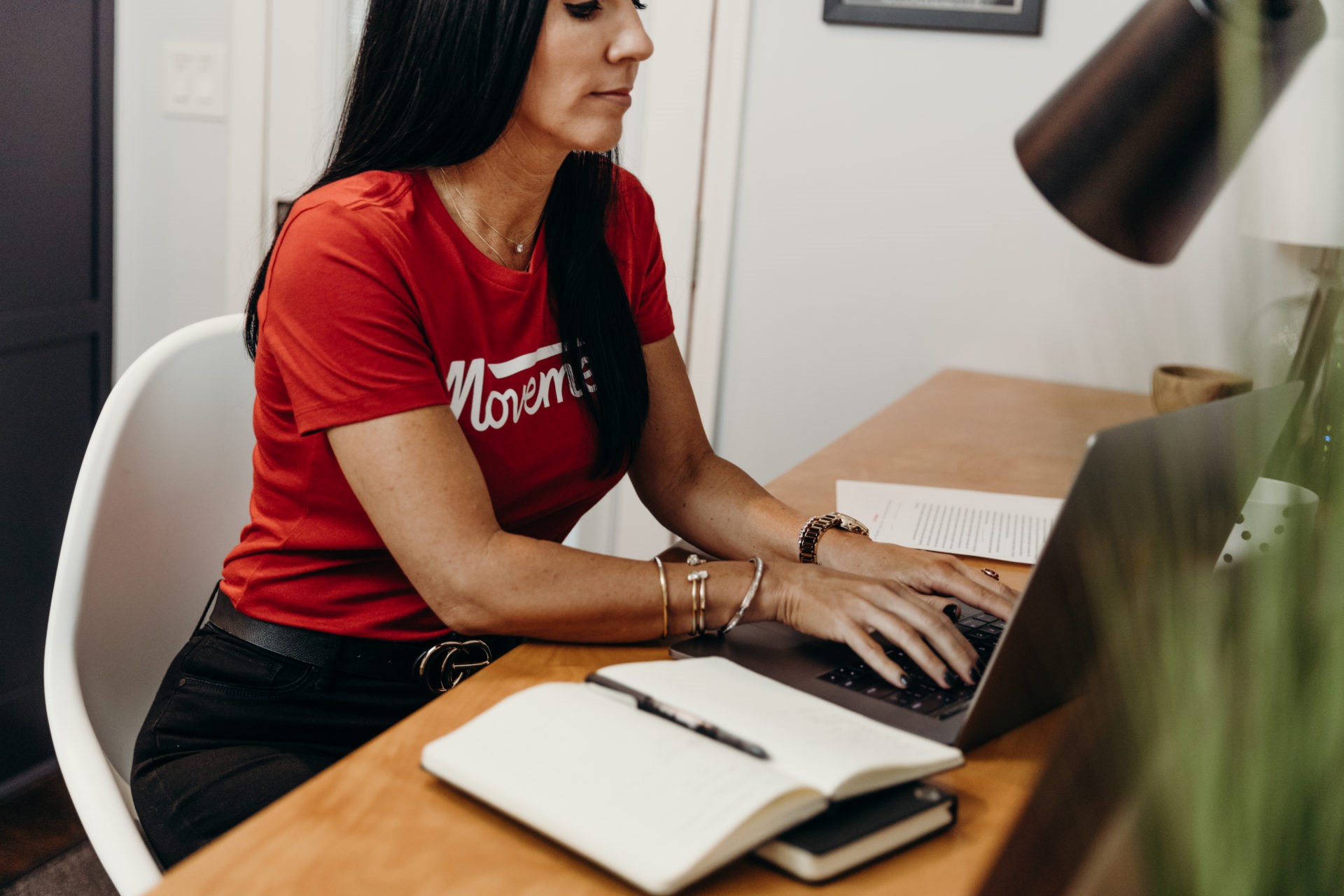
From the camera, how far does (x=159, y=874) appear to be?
90 centimetres

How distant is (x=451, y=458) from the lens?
929 mm

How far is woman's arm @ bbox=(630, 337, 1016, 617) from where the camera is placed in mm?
1033

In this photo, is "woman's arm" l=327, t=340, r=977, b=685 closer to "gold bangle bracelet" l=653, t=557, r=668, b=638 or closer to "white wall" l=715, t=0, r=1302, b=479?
"gold bangle bracelet" l=653, t=557, r=668, b=638

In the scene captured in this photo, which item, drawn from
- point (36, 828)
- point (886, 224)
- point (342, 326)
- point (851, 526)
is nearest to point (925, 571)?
point (851, 526)

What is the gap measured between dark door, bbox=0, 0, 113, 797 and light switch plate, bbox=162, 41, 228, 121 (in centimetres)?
16

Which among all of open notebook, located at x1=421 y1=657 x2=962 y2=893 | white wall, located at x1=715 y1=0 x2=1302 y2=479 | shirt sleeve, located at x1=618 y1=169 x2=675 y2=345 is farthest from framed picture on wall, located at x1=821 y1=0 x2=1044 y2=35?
open notebook, located at x1=421 y1=657 x2=962 y2=893

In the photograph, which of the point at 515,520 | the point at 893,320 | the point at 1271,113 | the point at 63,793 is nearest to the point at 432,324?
the point at 515,520

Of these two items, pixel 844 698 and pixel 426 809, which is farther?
pixel 844 698

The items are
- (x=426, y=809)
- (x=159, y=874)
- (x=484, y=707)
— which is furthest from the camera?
(x=159, y=874)

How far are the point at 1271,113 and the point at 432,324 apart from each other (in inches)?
30.5

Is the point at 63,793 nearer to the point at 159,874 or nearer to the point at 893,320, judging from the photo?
the point at 159,874

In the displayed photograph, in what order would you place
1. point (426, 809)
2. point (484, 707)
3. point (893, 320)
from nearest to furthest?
point (426, 809) < point (484, 707) < point (893, 320)

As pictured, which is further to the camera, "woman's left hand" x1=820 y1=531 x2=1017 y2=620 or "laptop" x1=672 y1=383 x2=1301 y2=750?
"woman's left hand" x1=820 y1=531 x2=1017 y2=620

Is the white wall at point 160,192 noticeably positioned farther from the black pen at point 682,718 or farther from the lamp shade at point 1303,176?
the lamp shade at point 1303,176
